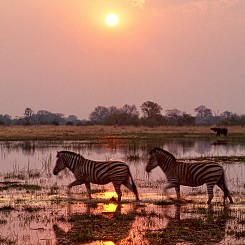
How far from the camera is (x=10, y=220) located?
1123 cm

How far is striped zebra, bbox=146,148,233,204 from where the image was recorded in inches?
525

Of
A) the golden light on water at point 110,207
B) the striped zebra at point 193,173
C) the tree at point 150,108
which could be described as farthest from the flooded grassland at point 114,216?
the tree at point 150,108

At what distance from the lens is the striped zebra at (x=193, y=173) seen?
13.3 meters

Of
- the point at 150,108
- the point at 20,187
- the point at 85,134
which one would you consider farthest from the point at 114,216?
the point at 150,108

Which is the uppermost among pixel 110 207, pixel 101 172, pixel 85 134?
pixel 85 134

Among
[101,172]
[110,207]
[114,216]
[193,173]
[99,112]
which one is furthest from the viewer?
[99,112]

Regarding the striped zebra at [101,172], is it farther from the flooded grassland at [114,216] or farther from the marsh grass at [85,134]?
the marsh grass at [85,134]

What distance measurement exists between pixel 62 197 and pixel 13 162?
42.6 ft

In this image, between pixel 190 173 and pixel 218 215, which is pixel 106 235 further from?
pixel 190 173

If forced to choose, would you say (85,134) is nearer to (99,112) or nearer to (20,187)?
(20,187)

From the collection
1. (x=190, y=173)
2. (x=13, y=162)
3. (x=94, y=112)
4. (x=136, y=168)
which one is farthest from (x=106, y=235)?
(x=94, y=112)

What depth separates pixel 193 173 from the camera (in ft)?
44.6

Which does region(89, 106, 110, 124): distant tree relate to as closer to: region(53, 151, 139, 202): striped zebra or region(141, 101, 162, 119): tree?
region(141, 101, 162, 119): tree

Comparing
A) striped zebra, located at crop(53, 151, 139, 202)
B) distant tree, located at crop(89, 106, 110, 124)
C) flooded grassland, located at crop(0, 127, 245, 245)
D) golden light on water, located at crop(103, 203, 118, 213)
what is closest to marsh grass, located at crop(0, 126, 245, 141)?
flooded grassland, located at crop(0, 127, 245, 245)
